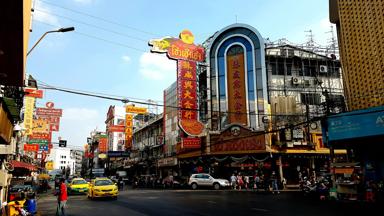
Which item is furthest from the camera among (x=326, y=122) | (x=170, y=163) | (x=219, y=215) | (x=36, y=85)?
(x=170, y=163)

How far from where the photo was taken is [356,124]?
2003cm

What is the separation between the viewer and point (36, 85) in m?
16.0

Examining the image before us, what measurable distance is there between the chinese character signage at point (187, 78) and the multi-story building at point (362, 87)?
1512 centimetres

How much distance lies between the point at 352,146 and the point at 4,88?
71.8 feet

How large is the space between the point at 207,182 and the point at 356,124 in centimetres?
1812

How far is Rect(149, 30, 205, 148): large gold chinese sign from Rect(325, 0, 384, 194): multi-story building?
15118 mm

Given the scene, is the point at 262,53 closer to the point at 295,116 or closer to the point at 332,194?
the point at 295,116

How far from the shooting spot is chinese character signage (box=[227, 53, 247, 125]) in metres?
39.1

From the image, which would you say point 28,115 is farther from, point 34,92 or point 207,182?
point 207,182

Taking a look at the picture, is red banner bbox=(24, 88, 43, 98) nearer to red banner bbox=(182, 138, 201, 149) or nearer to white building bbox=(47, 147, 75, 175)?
red banner bbox=(182, 138, 201, 149)

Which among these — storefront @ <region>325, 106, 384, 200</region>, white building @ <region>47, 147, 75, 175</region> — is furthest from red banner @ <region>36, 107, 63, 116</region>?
white building @ <region>47, 147, 75, 175</region>

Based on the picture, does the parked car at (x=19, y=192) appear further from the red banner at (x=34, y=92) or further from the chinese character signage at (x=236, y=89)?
the chinese character signage at (x=236, y=89)

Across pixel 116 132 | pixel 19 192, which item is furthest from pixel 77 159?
pixel 19 192

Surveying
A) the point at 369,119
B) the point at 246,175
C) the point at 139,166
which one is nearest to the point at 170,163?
the point at 246,175
